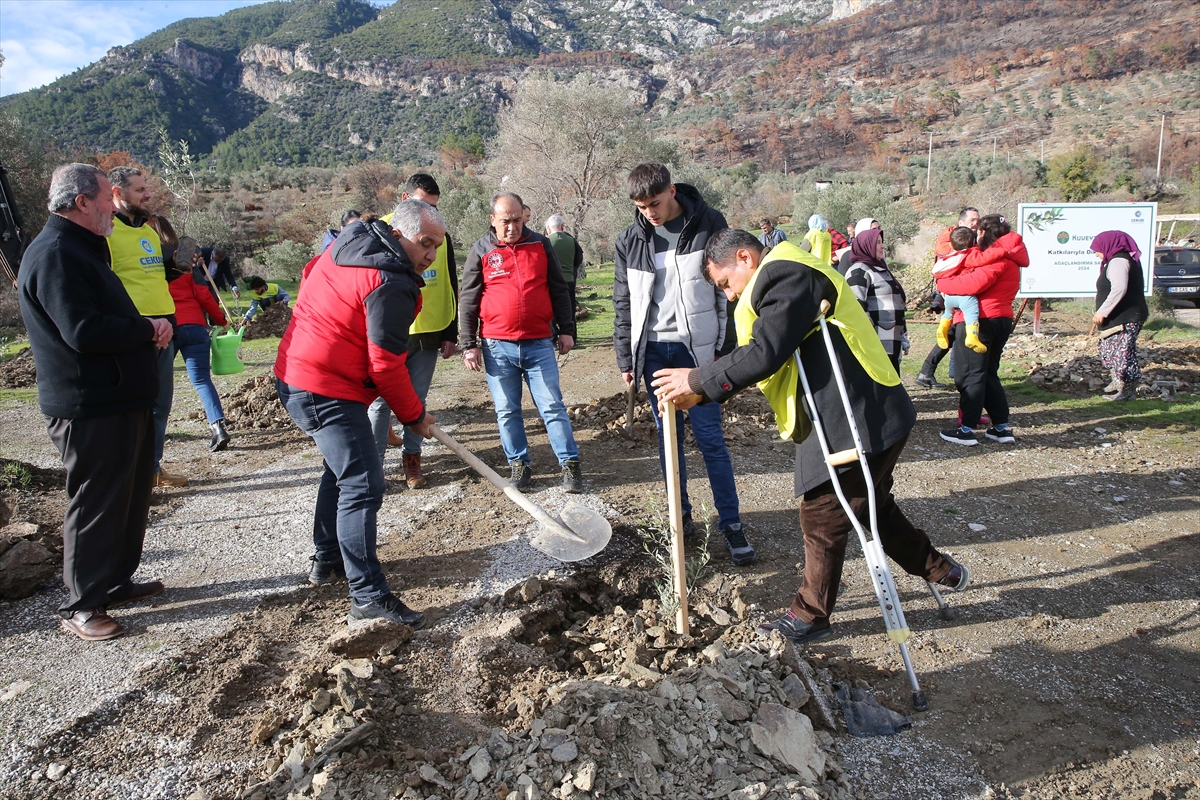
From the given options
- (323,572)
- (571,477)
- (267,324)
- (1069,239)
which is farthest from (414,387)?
(1069,239)

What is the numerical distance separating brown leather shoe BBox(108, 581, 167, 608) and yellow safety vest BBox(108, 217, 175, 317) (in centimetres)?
186

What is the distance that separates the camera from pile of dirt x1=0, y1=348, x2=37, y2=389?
337 inches

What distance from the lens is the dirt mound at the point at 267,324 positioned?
41.2 ft

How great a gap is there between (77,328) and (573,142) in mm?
29476

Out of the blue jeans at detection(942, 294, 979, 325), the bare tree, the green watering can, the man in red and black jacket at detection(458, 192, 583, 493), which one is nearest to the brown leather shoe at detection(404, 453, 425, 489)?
the man in red and black jacket at detection(458, 192, 583, 493)

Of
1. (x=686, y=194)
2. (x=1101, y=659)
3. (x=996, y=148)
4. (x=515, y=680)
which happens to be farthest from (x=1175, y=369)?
(x=996, y=148)

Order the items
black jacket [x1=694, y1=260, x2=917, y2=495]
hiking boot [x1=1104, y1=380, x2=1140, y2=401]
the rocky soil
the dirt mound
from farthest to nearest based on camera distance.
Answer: the dirt mound → hiking boot [x1=1104, y1=380, x2=1140, y2=401] → black jacket [x1=694, y1=260, x2=917, y2=495] → the rocky soil

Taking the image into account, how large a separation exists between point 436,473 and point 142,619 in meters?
2.25

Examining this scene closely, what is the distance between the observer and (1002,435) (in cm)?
606

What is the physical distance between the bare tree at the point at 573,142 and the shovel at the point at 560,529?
27.1 metres

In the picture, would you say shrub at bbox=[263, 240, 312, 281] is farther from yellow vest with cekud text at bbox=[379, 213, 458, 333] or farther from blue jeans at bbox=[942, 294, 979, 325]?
blue jeans at bbox=[942, 294, 979, 325]

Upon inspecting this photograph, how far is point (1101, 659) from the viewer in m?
3.03

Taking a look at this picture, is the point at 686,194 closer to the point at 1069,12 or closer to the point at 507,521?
the point at 507,521

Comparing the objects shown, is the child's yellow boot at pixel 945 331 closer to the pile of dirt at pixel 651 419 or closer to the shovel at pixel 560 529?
the pile of dirt at pixel 651 419
